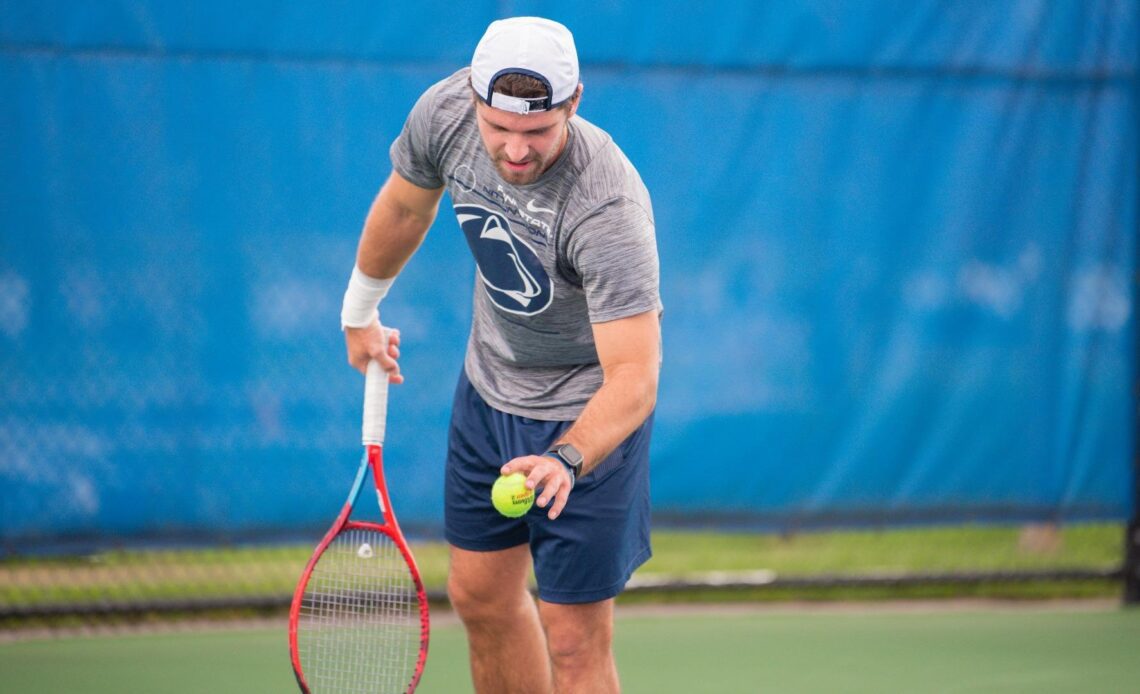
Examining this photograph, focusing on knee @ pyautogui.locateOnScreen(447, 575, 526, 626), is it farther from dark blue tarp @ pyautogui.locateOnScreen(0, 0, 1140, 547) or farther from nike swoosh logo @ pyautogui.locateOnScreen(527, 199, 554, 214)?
dark blue tarp @ pyautogui.locateOnScreen(0, 0, 1140, 547)

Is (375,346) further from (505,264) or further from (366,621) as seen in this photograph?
(366,621)

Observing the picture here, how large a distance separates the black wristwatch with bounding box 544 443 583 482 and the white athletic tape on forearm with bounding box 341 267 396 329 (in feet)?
2.93

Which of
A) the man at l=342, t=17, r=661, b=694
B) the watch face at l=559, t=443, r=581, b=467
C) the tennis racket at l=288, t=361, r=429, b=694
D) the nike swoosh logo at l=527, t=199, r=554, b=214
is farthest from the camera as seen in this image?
the tennis racket at l=288, t=361, r=429, b=694

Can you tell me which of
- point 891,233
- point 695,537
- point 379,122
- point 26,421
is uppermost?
point 379,122

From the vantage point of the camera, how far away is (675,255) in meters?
4.50

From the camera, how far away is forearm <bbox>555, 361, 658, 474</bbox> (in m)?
2.57

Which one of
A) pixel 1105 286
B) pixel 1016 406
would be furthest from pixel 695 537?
pixel 1105 286

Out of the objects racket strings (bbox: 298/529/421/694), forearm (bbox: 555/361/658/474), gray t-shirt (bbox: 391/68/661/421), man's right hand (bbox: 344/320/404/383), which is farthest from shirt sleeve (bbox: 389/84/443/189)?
racket strings (bbox: 298/529/421/694)

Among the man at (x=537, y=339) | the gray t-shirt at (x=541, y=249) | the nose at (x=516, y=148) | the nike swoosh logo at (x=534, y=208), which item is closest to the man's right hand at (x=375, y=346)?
the man at (x=537, y=339)

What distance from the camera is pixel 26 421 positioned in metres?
4.22

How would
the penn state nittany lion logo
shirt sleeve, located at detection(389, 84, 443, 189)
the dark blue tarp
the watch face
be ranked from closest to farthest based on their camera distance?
the watch face < the penn state nittany lion logo < shirt sleeve, located at detection(389, 84, 443, 189) < the dark blue tarp

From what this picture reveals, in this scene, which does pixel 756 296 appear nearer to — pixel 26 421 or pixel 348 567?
pixel 348 567

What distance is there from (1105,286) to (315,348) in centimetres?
249

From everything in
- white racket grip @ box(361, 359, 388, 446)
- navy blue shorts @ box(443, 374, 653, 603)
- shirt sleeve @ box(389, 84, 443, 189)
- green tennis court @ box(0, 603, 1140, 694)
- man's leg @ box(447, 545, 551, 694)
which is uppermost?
shirt sleeve @ box(389, 84, 443, 189)
